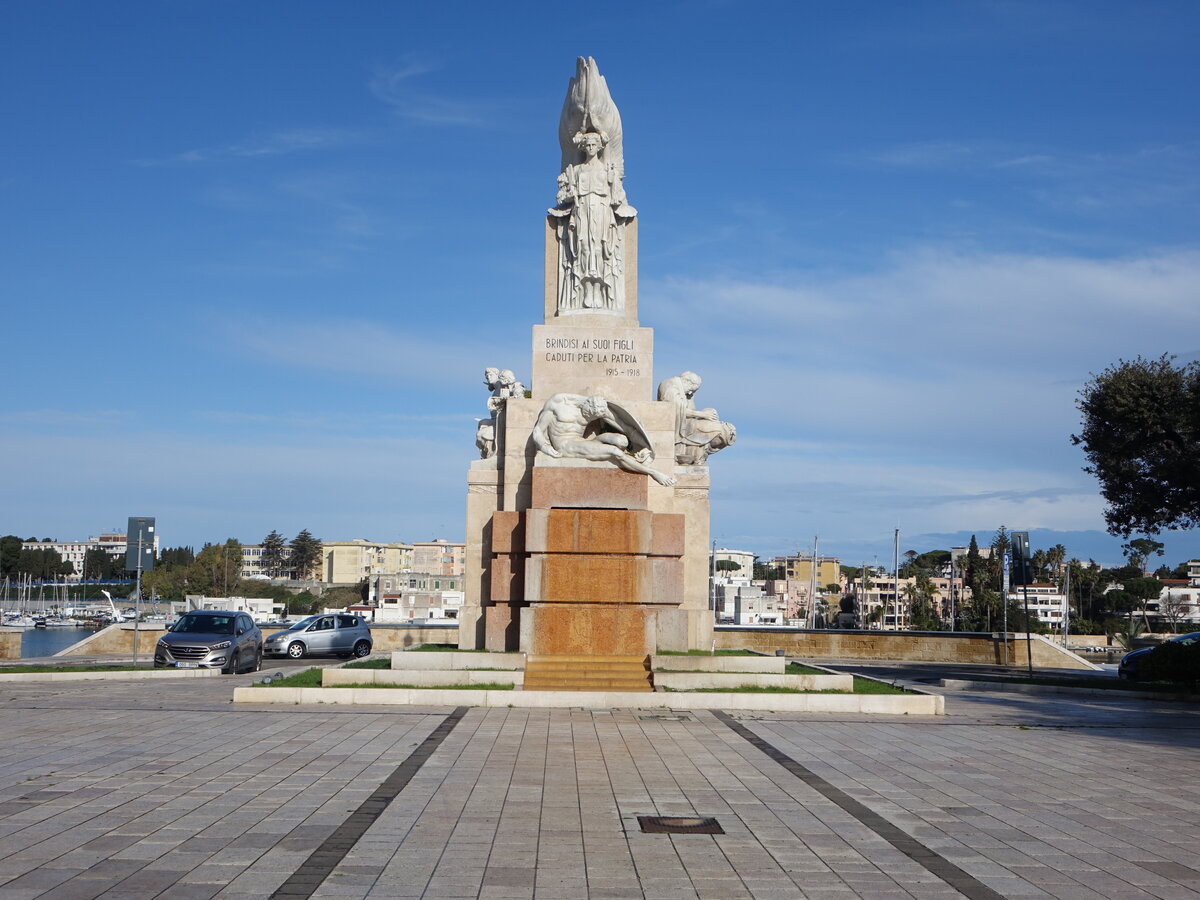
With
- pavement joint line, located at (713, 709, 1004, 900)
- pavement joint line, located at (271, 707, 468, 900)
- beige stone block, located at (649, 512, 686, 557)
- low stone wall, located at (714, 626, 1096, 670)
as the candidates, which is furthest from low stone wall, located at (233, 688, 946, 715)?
low stone wall, located at (714, 626, 1096, 670)

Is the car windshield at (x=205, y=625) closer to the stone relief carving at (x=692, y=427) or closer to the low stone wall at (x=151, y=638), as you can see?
the low stone wall at (x=151, y=638)

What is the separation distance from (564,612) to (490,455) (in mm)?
4292

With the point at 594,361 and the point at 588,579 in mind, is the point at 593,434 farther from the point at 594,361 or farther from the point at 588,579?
the point at 588,579

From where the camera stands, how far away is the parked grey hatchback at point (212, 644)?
22.8 meters

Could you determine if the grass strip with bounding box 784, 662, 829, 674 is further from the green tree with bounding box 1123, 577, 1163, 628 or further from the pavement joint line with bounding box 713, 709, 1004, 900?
the green tree with bounding box 1123, 577, 1163, 628

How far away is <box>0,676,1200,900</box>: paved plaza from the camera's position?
6.57 meters

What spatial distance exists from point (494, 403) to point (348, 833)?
538 inches

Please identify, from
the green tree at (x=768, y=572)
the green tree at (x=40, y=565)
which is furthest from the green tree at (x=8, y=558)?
the green tree at (x=768, y=572)

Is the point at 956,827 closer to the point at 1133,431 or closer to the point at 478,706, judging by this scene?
the point at 478,706

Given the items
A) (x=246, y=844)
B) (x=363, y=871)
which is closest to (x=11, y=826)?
(x=246, y=844)

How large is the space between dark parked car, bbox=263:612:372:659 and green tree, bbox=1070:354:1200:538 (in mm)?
19629

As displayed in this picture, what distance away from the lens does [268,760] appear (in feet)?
34.6

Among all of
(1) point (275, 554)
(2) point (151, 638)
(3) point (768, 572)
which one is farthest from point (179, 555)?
(2) point (151, 638)

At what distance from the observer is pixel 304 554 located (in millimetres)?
151000
